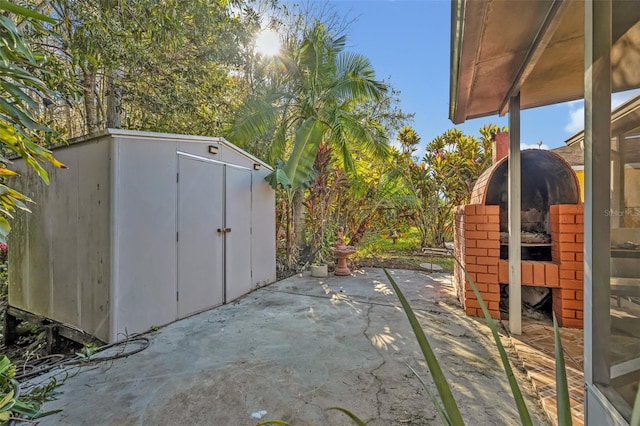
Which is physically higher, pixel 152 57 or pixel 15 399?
pixel 152 57

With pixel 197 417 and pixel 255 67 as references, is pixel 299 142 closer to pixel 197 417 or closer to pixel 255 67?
pixel 255 67

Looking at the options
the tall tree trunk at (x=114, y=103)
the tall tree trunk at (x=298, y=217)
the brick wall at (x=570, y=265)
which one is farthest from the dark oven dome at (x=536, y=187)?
the tall tree trunk at (x=114, y=103)

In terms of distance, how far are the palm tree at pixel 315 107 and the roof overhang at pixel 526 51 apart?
2887 mm

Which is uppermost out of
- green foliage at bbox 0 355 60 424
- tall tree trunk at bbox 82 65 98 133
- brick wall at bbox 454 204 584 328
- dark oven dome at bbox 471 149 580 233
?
tall tree trunk at bbox 82 65 98 133

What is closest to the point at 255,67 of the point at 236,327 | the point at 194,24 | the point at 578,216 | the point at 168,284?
the point at 194,24

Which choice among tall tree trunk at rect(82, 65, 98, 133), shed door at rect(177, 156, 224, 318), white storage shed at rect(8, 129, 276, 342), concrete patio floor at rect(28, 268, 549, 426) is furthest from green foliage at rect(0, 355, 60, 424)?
tall tree trunk at rect(82, 65, 98, 133)

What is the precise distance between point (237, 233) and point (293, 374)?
308cm

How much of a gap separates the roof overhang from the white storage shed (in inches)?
143

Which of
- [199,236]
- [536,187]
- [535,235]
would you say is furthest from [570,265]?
[199,236]

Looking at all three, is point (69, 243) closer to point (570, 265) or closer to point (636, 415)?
point (636, 415)

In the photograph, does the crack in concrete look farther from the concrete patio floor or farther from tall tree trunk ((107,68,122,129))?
tall tree trunk ((107,68,122,129))

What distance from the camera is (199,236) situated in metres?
4.43

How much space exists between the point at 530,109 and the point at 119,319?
596 centimetres

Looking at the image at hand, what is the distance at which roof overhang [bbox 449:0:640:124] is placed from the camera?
1.36 m
